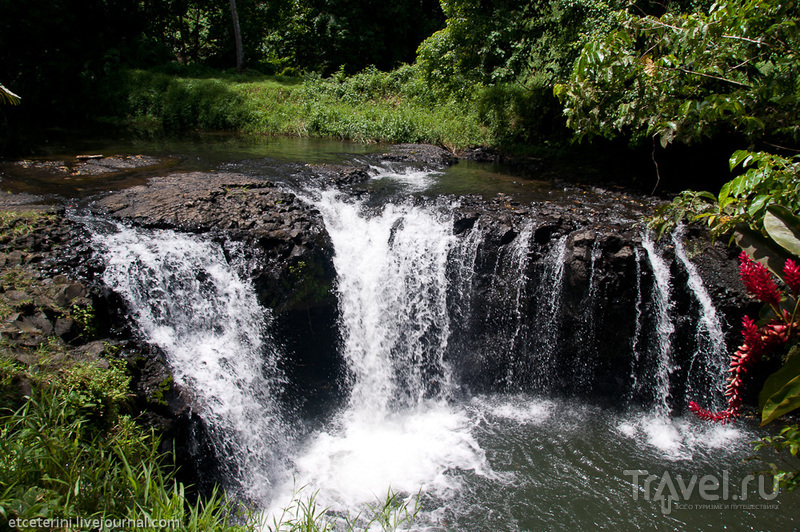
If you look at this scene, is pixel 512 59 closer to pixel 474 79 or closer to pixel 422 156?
pixel 474 79

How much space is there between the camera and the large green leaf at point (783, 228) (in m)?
1.97

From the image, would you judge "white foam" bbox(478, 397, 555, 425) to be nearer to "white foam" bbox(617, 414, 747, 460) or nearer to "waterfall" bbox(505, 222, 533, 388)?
"waterfall" bbox(505, 222, 533, 388)

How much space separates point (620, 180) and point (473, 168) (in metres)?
3.19

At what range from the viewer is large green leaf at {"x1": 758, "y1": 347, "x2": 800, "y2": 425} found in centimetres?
169

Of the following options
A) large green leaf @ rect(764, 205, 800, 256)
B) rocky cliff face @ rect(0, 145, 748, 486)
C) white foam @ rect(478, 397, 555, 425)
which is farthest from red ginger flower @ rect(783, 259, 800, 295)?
rocky cliff face @ rect(0, 145, 748, 486)

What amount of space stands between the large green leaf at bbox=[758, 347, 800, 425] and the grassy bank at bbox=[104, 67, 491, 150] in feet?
40.6

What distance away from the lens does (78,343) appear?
14.8ft

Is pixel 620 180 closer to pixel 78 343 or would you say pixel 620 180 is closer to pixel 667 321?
pixel 667 321

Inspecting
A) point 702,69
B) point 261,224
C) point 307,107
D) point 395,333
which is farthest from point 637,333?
point 307,107

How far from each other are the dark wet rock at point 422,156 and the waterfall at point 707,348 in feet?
20.6

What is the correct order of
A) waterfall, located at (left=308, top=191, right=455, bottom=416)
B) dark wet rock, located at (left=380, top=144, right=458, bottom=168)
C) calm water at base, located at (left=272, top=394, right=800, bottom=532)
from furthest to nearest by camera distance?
dark wet rock, located at (left=380, top=144, right=458, bottom=168) → waterfall, located at (left=308, top=191, right=455, bottom=416) → calm water at base, located at (left=272, top=394, right=800, bottom=532)

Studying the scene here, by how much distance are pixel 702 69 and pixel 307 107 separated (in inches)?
595

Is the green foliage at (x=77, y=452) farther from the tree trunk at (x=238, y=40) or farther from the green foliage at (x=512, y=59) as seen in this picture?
the tree trunk at (x=238, y=40)

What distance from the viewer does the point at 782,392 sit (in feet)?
5.64
